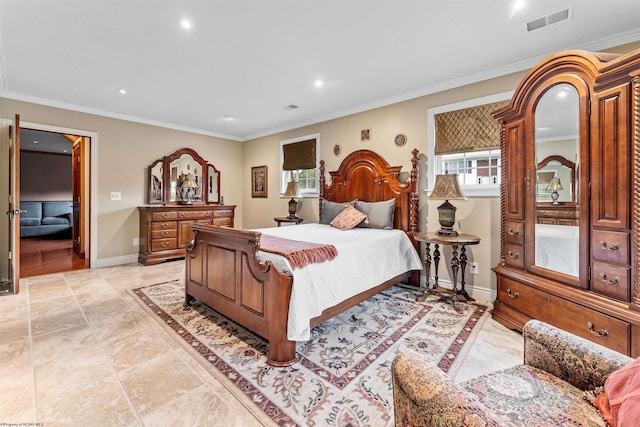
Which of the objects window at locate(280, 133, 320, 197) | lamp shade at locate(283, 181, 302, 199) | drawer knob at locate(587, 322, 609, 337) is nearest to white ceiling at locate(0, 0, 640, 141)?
window at locate(280, 133, 320, 197)

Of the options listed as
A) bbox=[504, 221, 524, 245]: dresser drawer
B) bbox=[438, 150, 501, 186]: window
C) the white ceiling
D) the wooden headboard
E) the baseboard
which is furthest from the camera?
the baseboard

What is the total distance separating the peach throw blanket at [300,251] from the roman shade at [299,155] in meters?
2.71

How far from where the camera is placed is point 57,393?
1.65m

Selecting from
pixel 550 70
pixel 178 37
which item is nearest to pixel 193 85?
pixel 178 37

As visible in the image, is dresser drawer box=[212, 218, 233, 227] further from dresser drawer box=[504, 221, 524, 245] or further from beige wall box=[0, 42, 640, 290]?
dresser drawer box=[504, 221, 524, 245]

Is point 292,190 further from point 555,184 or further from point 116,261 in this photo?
point 555,184

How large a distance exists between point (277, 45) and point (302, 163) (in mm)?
2574

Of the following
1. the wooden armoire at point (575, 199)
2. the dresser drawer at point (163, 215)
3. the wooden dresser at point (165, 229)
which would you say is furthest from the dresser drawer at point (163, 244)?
the wooden armoire at point (575, 199)

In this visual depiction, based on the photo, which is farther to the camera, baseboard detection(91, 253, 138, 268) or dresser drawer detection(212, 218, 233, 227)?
dresser drawer detection(212, 218, 233, 227)

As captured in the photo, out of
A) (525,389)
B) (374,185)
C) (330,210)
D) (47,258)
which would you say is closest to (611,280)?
(525,389)

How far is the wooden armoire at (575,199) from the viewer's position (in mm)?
1736

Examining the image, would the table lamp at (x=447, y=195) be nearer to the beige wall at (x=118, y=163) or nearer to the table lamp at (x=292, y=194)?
the table lamp at (x=292, y=194)

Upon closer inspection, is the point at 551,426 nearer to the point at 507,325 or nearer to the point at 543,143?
the point at 507,325

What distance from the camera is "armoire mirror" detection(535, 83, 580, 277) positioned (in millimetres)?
2062
